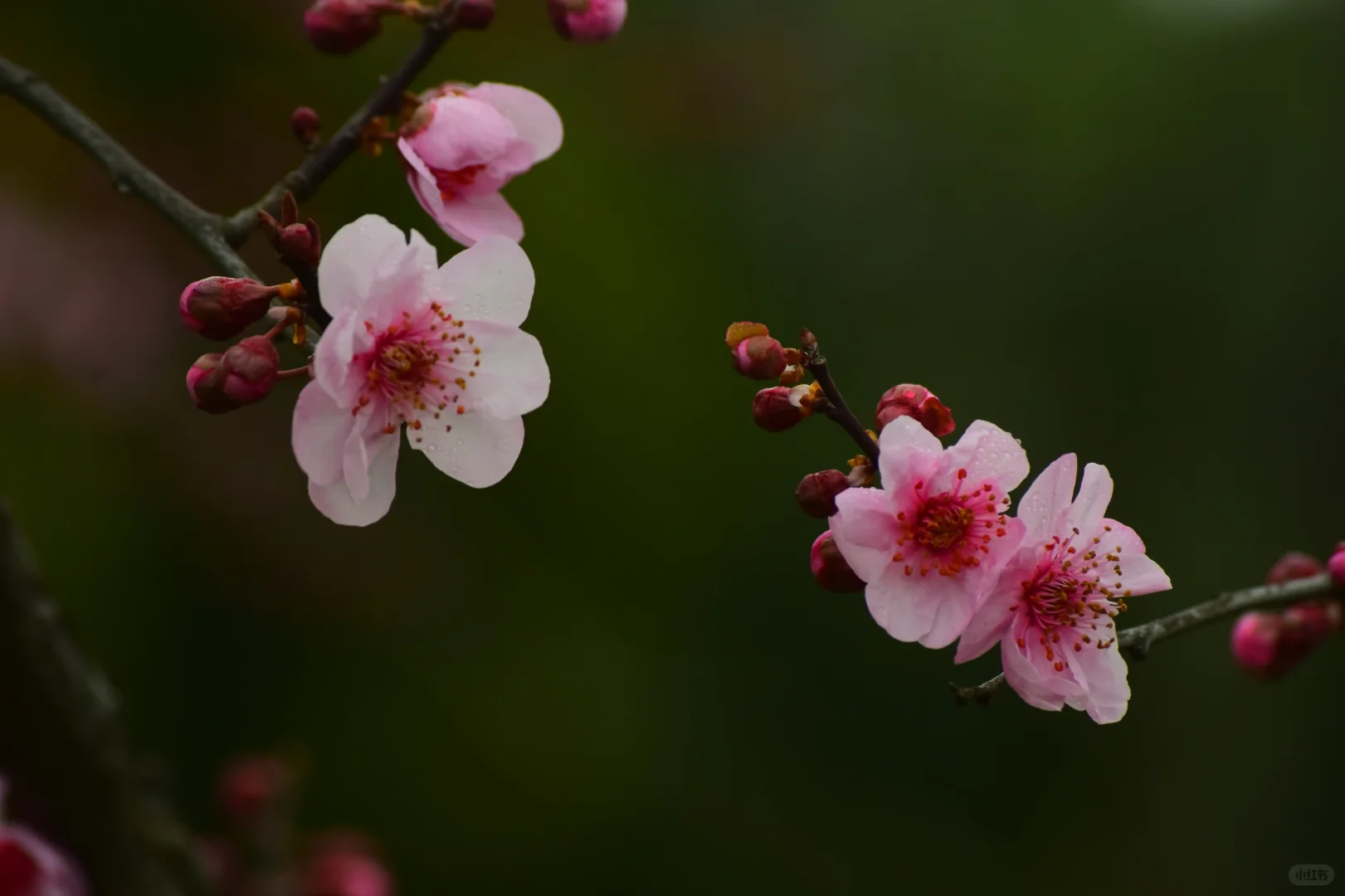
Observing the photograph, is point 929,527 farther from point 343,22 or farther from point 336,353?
point 343,22

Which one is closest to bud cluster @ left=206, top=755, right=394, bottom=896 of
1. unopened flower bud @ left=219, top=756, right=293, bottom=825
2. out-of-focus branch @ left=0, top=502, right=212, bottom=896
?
unopened flower bud @ left=219, top=756, right=293, bottom=825

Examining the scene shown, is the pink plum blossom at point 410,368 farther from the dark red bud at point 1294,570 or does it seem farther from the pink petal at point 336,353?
the dark red bud at point 1294,570

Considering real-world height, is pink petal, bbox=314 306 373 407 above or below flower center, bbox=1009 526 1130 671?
below

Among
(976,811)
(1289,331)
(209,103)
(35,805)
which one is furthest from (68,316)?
(1289,331)

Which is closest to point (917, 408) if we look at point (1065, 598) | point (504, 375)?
point (1065, 598)

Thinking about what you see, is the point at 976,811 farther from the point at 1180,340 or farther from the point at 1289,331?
the point at 1289,331

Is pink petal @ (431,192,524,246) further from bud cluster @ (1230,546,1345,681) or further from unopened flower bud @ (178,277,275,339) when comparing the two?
bud cluster @ (1230,546,1345,681)

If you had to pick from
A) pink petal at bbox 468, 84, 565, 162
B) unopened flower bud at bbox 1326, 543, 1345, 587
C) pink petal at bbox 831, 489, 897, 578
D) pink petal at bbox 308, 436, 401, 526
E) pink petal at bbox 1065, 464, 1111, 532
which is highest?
unopened flower bud at bbox 1326, 543, 1345, 587

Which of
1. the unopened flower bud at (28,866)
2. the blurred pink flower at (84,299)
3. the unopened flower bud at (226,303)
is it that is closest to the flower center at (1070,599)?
the unopened flower bud at (226,303)
